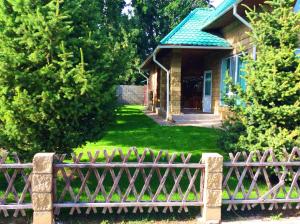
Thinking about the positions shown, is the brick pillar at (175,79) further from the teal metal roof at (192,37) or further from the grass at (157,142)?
the grass at (157,142)

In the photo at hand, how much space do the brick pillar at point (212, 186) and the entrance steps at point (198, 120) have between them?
27.8 ft

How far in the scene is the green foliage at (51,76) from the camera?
16.1 feet

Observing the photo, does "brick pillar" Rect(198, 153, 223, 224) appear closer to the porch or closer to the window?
the window

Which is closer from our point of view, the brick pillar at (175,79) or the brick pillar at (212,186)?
the brick pillar at (212,186)

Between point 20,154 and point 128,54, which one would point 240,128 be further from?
point 20,154

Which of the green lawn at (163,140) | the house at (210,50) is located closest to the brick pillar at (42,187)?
the green lawn at (163,140)

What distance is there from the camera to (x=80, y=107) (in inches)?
207

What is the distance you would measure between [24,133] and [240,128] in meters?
4.08

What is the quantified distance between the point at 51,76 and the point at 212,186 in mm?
3019

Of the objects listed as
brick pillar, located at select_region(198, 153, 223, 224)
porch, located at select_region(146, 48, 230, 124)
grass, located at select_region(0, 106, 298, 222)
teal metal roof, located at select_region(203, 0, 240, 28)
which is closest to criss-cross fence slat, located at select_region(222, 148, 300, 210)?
brick pillar, located at select_region(198, 153, 223, 224)

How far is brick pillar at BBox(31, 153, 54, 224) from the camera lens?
4195 millimetres

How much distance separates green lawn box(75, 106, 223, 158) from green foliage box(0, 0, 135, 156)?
116 inches

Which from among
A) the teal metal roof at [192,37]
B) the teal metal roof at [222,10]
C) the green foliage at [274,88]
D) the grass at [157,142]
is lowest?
the grass at [157,142]

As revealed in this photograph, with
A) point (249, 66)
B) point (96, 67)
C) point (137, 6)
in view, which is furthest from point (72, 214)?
point (137, 6)
